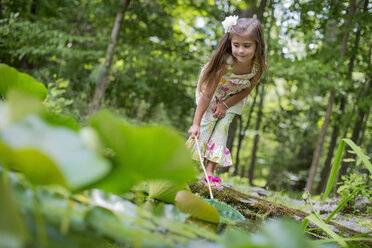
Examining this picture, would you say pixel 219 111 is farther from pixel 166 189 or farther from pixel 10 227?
pixel 10 227

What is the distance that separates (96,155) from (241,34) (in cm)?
261

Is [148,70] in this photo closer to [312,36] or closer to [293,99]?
[312,36]

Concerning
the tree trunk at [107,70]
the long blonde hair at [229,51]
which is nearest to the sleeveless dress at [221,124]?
the long blonde hair at [229,51]

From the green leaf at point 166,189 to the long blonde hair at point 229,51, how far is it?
2.13 meters

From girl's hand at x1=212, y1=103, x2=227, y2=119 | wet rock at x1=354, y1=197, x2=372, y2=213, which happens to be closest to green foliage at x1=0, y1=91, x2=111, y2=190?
girl's hand at x1=212, y1=103, x2=227, y2=119

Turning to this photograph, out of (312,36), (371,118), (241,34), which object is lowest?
(371,118)

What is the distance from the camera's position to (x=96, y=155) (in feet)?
1.07

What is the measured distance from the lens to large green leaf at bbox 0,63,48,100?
2.23 feet

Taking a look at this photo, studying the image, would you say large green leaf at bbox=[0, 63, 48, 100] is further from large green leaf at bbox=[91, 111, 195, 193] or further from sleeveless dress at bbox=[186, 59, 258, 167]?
sleeveless dress at bbox=[186, 59, 258, 167]

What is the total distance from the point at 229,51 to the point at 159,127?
272 cm

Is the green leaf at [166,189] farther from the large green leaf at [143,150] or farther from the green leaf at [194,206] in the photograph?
the large green leaf at [143,150]

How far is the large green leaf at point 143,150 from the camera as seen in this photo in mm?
358

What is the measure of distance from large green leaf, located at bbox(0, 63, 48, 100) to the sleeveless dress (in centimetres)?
228

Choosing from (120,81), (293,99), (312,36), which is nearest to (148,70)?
(120,81)
